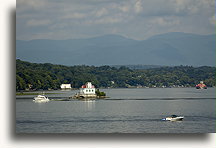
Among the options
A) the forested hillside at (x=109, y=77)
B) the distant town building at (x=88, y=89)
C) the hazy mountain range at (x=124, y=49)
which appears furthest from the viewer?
the distant town building at (x=88, y=89)

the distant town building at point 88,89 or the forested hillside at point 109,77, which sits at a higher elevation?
the forested hillside at point 109,77

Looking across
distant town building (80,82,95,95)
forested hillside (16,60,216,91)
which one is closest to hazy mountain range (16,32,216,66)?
forested hillside (16,60,216,91)

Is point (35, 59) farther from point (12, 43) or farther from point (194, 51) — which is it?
point (194, 51)


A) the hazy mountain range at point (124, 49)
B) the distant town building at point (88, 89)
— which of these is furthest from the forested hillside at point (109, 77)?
the hazy mountain range at point (124, 49)

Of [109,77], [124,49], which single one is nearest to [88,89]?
[109,77]

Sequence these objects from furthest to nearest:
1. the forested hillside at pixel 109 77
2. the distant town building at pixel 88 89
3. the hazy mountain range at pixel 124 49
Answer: the distant town building at pixel 88 89, the forested hillside at pixel 109 77, the hazy mountain range at pixel 124 49

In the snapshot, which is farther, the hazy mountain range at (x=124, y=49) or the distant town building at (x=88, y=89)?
the distant town building at (x=88, y=89)

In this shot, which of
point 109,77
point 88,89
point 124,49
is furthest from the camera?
point 109,77

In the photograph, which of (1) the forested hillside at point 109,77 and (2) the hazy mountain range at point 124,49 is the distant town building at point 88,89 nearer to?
(1) the forested hillside at point 109,77

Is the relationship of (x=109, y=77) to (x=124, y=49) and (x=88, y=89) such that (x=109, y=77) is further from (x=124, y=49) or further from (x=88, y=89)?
(x=124, y=49)
